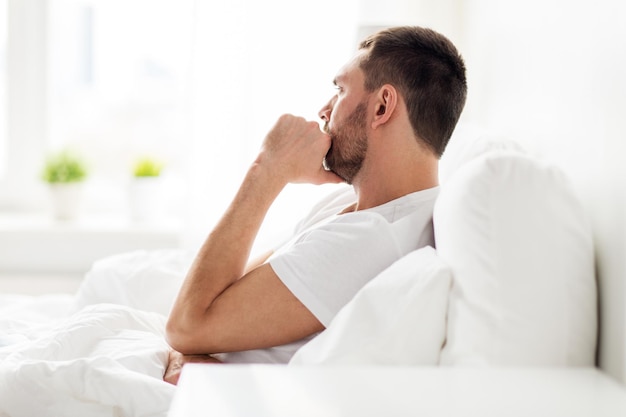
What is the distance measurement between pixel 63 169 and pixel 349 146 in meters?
1.98

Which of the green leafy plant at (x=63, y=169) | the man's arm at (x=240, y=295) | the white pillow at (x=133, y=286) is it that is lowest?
the green leafy plant at (x=63, y=169)

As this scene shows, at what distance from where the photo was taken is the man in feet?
4.91

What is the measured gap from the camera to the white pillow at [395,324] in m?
1.24

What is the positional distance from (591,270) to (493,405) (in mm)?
414

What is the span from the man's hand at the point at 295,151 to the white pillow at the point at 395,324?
518mm

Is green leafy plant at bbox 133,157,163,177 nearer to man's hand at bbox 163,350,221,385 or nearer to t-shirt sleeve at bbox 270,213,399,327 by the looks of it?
man's hand at bbox 163,350,221,385

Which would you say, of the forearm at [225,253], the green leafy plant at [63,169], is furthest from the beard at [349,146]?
the green leafy plant at [63,169]

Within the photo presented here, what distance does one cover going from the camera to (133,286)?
2053mm

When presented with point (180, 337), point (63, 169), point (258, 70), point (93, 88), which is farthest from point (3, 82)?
point (180, 337)

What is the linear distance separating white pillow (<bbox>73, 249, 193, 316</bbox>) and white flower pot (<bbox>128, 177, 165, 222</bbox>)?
135cm

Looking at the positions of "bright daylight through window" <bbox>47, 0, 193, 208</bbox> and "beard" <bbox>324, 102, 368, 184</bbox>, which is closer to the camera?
"beard" <bbox>324, 102, 368, 184</bbox>

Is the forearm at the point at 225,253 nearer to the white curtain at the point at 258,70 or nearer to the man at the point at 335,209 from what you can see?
the man at the point at 335,209

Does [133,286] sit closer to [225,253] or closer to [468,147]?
[225,253]

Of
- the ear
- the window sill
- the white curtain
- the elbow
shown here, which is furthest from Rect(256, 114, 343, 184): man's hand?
the window sill
